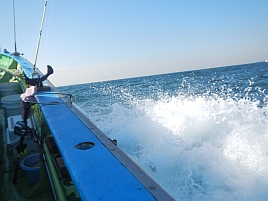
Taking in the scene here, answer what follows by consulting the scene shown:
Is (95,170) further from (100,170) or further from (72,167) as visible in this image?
(72,167)

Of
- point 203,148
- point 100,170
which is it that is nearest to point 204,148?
point 203,148

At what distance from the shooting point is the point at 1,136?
3941 mm

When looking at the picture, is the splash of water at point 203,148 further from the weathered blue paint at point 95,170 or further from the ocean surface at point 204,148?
the weathered blue paint at point 95,170

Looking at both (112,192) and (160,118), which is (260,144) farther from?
(112,192)

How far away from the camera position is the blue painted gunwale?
3.38ft

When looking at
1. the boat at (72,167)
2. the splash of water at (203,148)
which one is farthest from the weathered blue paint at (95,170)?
the splash of water at (203,148)

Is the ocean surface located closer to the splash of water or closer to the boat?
the splash of water

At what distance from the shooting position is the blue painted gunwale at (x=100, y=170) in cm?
103

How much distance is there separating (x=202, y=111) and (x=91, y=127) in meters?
5.59

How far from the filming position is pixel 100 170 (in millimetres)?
1230

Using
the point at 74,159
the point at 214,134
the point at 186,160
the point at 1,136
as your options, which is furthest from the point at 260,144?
the point at 1,136

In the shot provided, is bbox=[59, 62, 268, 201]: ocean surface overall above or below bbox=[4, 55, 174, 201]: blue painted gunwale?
below

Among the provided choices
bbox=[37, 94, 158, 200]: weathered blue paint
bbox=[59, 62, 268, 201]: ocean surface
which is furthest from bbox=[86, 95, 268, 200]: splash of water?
bbox=[37, 94, 158, 200]: weathered blue paint

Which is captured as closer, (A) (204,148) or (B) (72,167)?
(B) (72,167)
